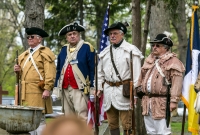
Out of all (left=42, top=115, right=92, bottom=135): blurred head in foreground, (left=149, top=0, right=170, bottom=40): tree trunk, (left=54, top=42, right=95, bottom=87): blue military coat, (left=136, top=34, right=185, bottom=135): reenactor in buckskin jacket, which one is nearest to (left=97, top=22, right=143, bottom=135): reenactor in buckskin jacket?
(left=54, top=42, right=95, bottom=87): blue military coat

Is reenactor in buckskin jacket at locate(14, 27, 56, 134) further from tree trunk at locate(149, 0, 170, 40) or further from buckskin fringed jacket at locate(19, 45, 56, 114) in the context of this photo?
tree trunk at locate(149, 0, 170, 40)

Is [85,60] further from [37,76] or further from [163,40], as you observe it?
[163,40]

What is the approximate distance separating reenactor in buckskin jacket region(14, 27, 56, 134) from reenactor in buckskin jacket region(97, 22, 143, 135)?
93 centimetres

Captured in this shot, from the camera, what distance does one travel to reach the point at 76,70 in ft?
24.6

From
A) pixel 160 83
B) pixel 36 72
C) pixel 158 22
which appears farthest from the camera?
pixel 158 22

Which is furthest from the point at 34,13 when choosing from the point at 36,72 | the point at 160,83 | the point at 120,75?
the point at 160,83

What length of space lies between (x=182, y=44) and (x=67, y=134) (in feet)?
80.6

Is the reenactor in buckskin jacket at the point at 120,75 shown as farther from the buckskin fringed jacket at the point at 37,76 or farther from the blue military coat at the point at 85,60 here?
the buckskin fringed jacket at the point at 37,76

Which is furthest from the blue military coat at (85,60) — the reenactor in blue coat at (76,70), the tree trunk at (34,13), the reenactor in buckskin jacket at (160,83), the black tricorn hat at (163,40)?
the tree trunk at (34,13)

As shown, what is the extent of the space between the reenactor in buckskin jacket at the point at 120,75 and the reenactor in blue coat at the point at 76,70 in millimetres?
255

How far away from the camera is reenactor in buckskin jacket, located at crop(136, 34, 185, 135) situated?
22.2 ft

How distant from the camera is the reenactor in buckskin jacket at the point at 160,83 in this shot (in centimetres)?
675

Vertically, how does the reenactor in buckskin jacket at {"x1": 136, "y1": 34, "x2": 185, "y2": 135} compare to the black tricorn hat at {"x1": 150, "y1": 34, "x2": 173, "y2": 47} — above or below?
below

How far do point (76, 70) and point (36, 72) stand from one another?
0.76 metres
